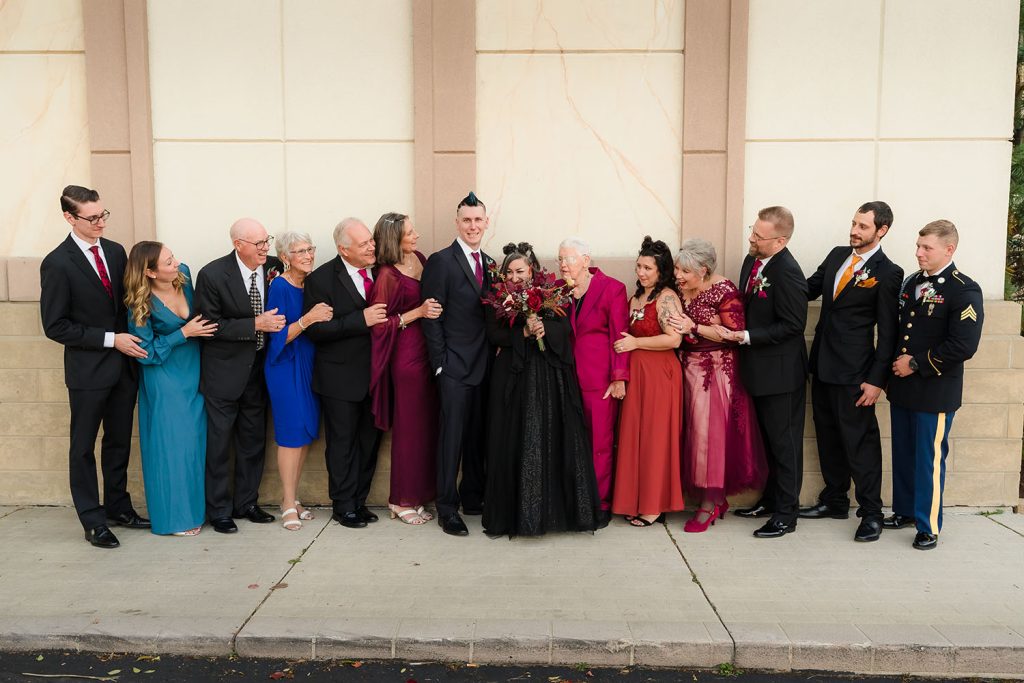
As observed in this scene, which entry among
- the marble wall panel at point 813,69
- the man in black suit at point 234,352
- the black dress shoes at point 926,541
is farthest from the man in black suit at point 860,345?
the man in black suit at point 234,352

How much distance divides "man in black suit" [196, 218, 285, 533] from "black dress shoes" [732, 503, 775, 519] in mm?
3351

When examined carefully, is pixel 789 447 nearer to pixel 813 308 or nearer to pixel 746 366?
pixel 746 366

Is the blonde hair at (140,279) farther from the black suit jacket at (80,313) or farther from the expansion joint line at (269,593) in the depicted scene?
the expansion joint line at (269,593)

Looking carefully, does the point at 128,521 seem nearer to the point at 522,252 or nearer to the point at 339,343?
the point at 339,343

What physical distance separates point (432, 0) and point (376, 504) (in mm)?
3764

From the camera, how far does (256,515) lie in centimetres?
583

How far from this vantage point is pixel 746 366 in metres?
5.60

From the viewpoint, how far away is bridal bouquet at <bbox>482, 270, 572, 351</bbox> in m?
5.13

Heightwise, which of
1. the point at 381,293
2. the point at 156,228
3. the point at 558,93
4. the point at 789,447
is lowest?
the point at 789,447

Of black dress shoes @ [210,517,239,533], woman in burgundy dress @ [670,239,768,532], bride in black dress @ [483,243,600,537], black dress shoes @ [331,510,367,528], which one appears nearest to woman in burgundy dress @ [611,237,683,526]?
woman in burgundy dress @ [670,239,768,532]

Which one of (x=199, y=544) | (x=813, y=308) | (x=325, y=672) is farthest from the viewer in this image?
(x=813, y=308)

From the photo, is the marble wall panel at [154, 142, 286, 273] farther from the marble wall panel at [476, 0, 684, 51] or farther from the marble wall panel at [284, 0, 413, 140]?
the marble wall panel at [476, 0, 684, 51]

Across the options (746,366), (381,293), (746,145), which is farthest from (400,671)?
(746,145)

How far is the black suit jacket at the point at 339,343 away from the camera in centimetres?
561
